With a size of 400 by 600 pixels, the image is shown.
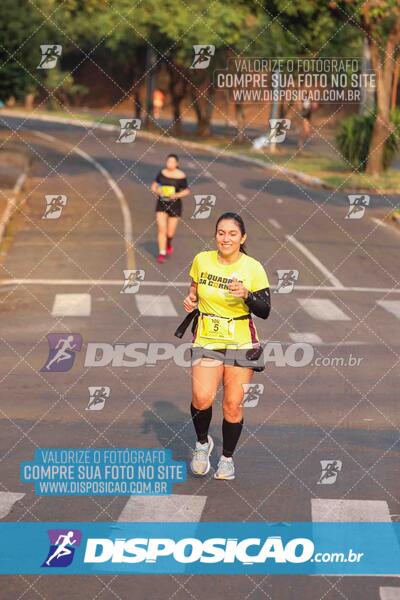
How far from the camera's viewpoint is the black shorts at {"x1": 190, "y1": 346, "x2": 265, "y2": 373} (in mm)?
11953

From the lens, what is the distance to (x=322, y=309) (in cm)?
2334

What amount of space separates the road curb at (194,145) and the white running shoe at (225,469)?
34418 mm

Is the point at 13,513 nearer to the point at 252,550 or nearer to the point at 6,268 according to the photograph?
the point at 252,550

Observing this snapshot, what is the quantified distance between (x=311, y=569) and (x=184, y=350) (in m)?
9.08

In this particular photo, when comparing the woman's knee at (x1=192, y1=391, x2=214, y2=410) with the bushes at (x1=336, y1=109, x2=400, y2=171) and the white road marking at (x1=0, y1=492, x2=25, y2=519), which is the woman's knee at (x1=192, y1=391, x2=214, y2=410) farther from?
the bushes at (x1=336, y1=109, x2=400, y2=171)

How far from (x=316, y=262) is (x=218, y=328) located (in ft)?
58.1

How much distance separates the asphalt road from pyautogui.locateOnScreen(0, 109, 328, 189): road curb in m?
7.38

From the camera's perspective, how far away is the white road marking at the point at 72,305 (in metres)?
22.4

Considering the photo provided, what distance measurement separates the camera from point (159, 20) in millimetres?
72188

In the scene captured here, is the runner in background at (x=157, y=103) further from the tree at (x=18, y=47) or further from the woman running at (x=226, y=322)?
the woman running at (x=226, y=322)

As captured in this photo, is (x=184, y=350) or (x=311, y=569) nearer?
(x=311, y=569)

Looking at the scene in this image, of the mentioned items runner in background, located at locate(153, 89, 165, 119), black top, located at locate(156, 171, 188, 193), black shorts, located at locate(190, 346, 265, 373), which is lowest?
runner in background, located at locate(153, 89, 165, 119)

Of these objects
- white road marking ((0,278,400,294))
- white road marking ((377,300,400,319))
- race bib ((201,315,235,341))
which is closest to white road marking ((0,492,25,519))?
race bib ((201,315,235,341))

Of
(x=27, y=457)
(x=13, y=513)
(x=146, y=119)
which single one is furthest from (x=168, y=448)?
(x=146, y=119)
